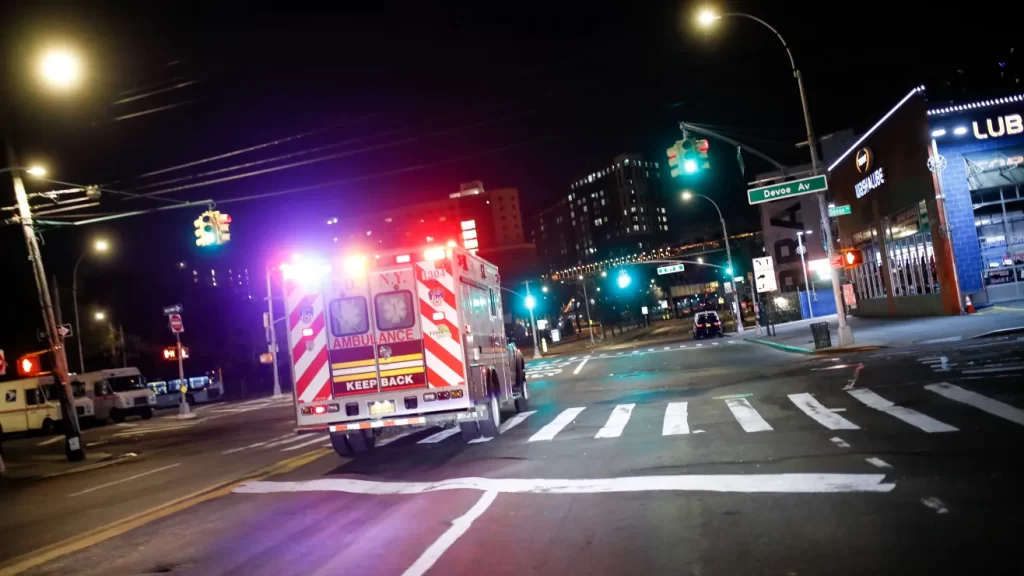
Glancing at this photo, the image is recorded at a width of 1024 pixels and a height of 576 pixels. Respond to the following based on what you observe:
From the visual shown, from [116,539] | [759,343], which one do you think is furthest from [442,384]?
[759,343]

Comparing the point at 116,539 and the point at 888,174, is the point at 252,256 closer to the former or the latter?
the point at 888,174

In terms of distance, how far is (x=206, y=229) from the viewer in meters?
18.4

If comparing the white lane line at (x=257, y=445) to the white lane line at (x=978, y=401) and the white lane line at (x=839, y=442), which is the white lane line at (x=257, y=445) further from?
the white lane line at (x=978, y=401)

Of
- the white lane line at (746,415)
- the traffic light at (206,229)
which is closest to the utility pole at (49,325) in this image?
the traffic light at (206,229)

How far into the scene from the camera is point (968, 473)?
23.9 ft

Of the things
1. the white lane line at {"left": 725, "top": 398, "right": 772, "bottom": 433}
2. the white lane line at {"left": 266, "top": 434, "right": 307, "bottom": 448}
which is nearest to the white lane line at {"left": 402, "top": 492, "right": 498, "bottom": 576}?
the white lane line at {"left": 725, "top": 398, "right": 772, "bottom": 433}

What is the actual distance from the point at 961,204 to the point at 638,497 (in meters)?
27.3

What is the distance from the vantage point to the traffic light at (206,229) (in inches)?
723

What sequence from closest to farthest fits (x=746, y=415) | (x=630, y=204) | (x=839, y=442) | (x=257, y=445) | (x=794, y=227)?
(x=839, y=442), (x=746, y=415), (x=257, y=445), (x=794, y=227), (x=630, y=204)

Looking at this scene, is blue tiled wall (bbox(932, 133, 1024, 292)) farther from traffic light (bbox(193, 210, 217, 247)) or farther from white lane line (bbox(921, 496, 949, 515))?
traffic light (bbox(193, 210, 217, 247))

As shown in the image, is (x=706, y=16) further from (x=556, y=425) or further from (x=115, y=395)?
(x=115, y=395)

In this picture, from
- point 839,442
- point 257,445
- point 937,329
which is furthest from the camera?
point 937,329

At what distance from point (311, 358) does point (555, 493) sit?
18.5ft

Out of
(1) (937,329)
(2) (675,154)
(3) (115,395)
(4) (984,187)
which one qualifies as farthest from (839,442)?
(3) (115,395)
